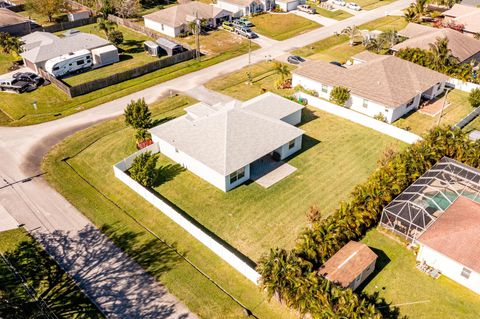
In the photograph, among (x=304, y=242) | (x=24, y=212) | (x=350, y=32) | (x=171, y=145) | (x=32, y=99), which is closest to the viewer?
(x=304, y=242)

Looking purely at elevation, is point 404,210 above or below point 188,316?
above

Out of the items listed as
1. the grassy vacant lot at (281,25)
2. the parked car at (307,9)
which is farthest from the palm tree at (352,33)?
the parked car at (307,9)

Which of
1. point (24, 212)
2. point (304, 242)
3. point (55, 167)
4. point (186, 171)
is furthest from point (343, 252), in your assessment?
point (55, 167)

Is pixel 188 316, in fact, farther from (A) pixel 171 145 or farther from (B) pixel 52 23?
(B) pixel 52 23

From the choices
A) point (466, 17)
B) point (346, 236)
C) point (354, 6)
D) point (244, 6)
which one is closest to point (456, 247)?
point (346, 236)

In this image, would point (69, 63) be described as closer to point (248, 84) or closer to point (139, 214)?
point (248, 84)

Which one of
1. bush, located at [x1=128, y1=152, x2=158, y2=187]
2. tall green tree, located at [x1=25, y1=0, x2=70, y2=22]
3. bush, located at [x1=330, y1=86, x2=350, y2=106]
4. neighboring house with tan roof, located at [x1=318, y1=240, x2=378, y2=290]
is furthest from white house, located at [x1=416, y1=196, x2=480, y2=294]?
A: tall green tree, located at [x1=25, y1=0, x2=70, y2=22]

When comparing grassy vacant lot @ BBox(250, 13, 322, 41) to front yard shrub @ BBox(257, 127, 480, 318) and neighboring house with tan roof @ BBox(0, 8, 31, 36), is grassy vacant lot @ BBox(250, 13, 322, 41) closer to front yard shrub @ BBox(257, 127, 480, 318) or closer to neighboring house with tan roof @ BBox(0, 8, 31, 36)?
neighboring house with tan roof @ BBox(0, 8, 31, 36)
